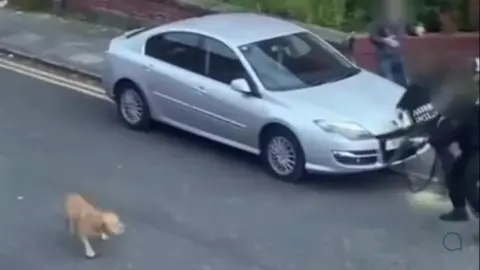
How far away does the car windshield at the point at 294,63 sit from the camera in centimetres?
990

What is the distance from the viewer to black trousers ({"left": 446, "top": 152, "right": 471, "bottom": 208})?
6.89ft

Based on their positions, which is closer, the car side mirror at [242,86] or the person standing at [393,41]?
the person standing at [393,41]

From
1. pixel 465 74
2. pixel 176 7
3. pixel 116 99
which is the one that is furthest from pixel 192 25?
pixel 465 74

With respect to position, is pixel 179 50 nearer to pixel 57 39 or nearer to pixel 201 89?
pixel 201 89

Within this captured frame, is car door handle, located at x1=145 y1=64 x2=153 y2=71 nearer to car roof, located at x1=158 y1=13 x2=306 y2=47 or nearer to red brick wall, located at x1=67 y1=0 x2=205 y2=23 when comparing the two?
car roof, located at x1=158 y1=13 x2=306 y2=47

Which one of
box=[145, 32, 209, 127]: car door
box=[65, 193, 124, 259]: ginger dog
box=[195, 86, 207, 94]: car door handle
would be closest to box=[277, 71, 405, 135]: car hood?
box=[195, 86, 207, 94]: car door handle

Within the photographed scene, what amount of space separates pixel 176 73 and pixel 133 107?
0.90 m

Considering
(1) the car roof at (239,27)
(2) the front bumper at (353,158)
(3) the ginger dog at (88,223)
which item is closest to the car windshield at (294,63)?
(1) the car roof at (239,27)

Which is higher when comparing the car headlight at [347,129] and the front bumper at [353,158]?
the car headlight at [347,129]

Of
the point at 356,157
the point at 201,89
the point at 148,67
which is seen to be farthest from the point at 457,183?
the point at 148,67

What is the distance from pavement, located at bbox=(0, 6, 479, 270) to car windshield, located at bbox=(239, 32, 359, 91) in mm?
883

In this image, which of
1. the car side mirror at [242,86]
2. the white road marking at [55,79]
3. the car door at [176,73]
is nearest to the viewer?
the car side mirror at [242,86]

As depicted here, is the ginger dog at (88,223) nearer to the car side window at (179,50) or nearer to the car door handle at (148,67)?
the car side window at (179,50)

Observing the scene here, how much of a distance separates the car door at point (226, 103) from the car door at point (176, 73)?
11cm
